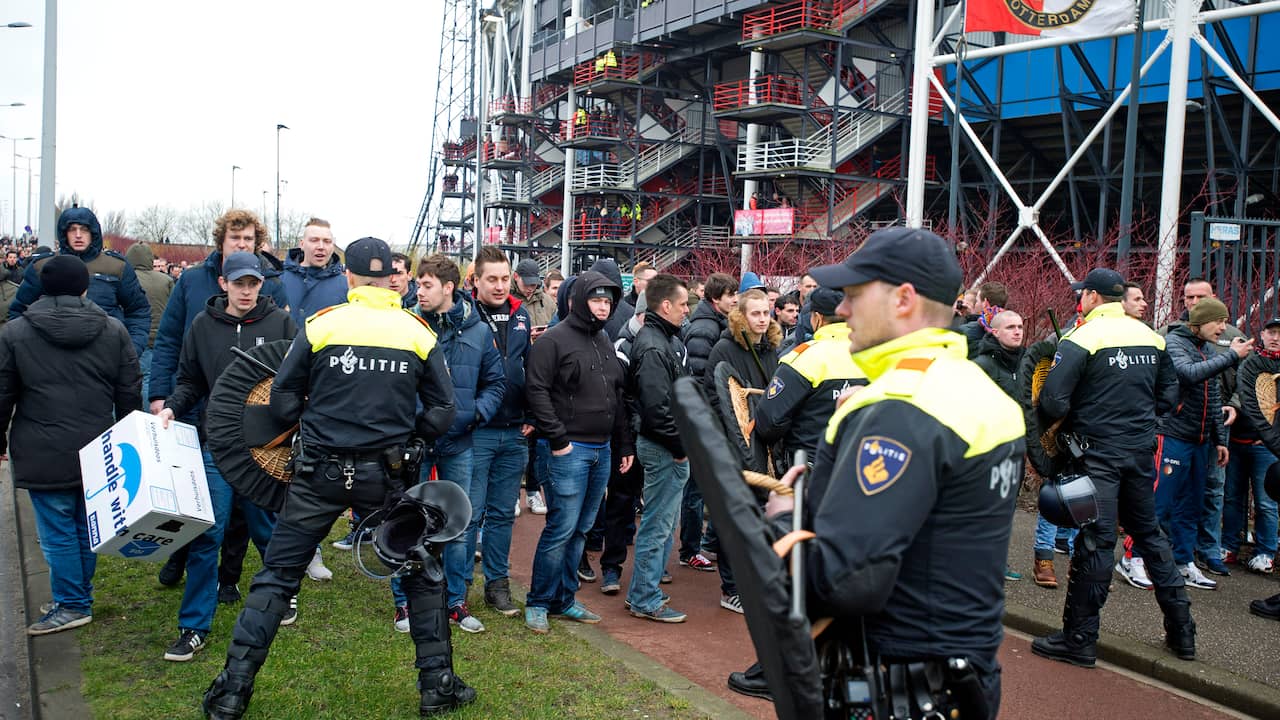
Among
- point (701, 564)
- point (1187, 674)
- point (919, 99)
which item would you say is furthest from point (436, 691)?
point (919, 99)

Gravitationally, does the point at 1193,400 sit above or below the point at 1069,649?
above

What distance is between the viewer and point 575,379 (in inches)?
253

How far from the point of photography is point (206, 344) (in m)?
5.94

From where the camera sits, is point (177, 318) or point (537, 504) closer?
point (177, 318)

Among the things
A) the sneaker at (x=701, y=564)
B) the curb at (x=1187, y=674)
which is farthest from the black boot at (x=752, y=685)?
the sneaker at (x=701, y=564)

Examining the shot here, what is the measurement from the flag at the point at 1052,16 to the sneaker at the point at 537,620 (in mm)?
13946

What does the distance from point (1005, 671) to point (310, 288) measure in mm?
5207

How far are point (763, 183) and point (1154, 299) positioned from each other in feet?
80.1

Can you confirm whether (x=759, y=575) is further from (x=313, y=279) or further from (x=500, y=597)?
(x=313, y=279)

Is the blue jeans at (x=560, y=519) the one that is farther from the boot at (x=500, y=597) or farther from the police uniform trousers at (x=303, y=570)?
the police uniform trousers at (x=303, y=570)

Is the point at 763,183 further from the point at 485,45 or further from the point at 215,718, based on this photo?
the point at 215,718

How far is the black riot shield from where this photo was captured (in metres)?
2.16

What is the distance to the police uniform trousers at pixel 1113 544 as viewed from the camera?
233 inches

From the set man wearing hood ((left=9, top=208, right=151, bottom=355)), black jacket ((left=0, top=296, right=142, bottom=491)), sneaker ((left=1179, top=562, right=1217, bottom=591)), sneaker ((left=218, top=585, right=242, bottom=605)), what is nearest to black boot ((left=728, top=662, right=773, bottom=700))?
sneaker ((left=218, top=585, right=242, bottom=605))
